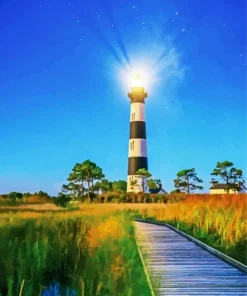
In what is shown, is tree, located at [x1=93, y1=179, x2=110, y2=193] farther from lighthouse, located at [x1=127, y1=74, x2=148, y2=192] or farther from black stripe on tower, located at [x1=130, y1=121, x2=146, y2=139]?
black stripe on tower, located at [x1=130, y1=121, x2=146, y2=139]

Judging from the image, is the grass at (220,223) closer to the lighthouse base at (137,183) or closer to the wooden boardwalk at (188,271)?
the wooden boardwalk at (188,271)

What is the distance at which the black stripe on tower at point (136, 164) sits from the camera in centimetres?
2656

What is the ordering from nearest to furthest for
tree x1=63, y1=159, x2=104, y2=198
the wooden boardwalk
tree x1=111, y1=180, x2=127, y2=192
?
the wooden boardwalk < tree x1=63, y1=159, x2=104, y2=198 < tree x1=111, y1=180, x2=127, y2=192

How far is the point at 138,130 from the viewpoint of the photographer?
2702 centimetres

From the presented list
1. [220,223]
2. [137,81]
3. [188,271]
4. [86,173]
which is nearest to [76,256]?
[188,271]

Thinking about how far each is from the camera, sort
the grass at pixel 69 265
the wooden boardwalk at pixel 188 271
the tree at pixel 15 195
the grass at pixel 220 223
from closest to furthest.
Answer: the grass at pixel 69 265, the wooden boardwalk at pixel 188 271, the grass at pixel 220 223, the tree at pixel 15 195

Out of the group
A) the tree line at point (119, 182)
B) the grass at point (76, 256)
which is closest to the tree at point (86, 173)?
the tree line at point (119, 182)

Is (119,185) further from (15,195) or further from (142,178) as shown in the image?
(15,195)

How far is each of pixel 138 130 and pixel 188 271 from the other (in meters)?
22.2

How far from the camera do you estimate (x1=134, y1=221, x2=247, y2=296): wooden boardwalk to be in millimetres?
4090

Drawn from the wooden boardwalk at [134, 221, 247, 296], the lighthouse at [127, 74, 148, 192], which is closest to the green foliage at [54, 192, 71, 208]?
the wooden boardwalk at [134, 221, 247, 296]

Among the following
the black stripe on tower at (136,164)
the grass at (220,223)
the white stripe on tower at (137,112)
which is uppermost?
the white stripe on tower at (137,112)

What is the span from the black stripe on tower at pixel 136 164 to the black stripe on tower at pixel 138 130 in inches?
44.7

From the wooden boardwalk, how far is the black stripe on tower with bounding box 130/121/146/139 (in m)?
19.9
